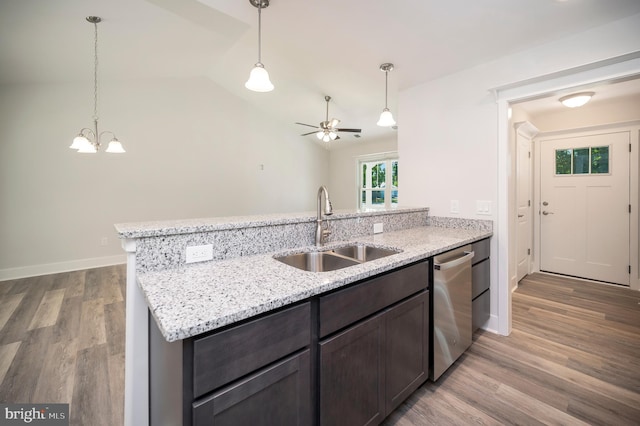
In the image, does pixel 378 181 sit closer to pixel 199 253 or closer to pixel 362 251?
pixel 362 251

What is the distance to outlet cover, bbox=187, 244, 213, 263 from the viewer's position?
4.20ft

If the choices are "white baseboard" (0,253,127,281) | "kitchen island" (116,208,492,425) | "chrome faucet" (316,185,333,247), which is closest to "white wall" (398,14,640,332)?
"kitchen island" (116,208,492,425)

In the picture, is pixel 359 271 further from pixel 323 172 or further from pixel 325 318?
pixel 323 172

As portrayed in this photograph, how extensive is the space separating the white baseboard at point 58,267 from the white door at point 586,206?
22.7 feet

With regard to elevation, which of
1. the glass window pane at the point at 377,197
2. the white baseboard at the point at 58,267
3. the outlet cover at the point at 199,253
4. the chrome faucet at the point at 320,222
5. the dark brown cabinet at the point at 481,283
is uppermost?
the glass window pane at the point at 377,197

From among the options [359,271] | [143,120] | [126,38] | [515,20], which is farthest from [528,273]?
[143,120]

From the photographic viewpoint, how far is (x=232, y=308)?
32.6 inches

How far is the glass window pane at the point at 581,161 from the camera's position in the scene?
3.68m

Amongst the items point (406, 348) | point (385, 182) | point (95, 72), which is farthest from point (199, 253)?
point (385, 182)

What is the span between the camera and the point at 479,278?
7.43 feet

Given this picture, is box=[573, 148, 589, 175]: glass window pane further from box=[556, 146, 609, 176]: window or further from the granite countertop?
the granite countertop

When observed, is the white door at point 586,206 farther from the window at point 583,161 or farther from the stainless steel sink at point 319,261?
the stainless steel sink at point 319,261

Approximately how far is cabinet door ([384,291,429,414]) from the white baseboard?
16.7ft

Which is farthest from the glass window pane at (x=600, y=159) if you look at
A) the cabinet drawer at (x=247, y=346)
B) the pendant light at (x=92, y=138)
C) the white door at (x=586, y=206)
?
the pendant light at (x=92, y=138)
